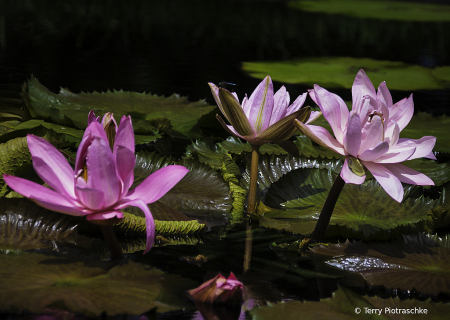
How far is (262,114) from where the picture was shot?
95cm

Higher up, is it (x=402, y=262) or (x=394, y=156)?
(x=394, y=156)

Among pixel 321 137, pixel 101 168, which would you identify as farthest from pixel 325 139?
pixel 101 168

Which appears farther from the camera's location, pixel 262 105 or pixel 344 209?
pixel 344 209

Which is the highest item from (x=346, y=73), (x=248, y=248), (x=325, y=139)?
(x=325, y=139)

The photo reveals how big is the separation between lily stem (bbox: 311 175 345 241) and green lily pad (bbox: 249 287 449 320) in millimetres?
197

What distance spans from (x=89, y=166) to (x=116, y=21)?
16.6 feet

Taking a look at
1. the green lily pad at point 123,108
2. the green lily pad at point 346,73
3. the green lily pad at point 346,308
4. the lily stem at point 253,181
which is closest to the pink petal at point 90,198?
the green lily pad at point 346,308

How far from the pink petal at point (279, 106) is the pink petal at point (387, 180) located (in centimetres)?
25

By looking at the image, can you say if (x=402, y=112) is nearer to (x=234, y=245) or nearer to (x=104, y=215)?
(x=234, y=245)

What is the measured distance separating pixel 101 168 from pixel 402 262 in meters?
0.56

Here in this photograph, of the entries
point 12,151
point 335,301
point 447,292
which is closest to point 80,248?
point 12,151

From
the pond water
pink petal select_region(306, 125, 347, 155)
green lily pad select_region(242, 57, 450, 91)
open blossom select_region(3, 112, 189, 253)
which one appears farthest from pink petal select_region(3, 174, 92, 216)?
green lily pad select_region(242, 57, 450, 91)

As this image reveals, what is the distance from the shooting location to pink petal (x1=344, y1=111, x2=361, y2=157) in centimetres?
73

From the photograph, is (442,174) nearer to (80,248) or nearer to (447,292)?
(447,292)
